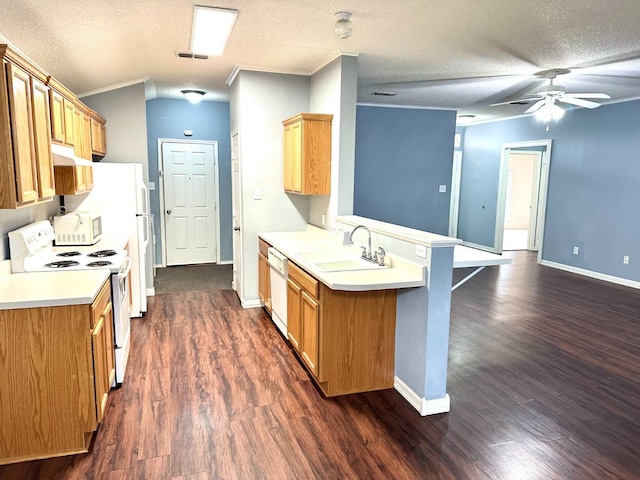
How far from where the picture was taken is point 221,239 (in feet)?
23.8

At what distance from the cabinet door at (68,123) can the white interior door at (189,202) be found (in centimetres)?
312

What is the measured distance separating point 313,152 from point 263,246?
46.0 inches

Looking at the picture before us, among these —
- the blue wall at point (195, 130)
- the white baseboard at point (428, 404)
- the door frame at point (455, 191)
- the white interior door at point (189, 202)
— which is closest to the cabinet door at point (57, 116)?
the white baseboard at point (428, 404)

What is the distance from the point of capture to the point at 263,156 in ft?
15.9

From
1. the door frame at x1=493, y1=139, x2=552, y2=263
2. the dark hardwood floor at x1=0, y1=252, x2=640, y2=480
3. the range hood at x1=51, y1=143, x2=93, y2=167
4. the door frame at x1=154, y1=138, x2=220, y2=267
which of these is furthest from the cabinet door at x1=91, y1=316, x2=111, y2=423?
the door frame at x1=493, y1=139, x2=552, y2=263

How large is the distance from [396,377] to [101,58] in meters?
3.62

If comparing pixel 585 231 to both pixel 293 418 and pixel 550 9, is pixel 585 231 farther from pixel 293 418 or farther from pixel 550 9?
pixel 293 418

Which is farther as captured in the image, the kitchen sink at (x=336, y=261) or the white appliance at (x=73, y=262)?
the kitchen sink at (x=336, y=261)

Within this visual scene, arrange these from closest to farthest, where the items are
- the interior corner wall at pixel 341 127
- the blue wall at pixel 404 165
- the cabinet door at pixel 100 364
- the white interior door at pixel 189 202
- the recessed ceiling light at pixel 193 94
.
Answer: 1. the cabinet door at pixel 100 364
2. the interior corner wall at pixel 341 127
3. the recessed ceiling light at pixel 193 94
4. the white interior door at pixel 189 202
5. the blue wall at pixel 404 165

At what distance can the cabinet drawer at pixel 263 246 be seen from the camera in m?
4.55

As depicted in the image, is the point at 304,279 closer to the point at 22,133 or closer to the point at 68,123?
the point at 22,133

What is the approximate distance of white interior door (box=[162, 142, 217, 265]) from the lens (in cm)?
691

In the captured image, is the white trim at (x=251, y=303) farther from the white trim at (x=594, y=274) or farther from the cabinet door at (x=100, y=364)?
the white trim at (x=594, y=274)

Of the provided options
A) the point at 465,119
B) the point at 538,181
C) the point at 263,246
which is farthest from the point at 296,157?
the point at 538,181
